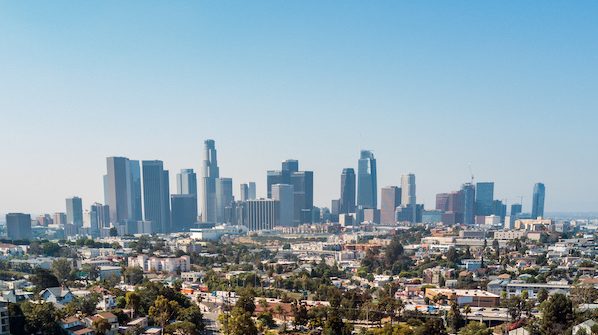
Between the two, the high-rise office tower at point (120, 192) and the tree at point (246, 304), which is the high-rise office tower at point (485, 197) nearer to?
the high-rise office tower at point (120, 192)

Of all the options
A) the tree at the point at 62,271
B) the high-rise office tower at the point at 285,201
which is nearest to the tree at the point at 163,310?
the tree at the point at 62,271

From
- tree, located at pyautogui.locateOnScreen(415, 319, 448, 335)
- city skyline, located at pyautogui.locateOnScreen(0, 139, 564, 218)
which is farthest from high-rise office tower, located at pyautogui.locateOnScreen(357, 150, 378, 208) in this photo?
tree, located at pyautogui.locateOnScreen(415, 319, 448, 335)

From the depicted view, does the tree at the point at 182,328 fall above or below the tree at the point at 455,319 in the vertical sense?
above

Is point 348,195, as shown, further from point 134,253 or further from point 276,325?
point 276,325

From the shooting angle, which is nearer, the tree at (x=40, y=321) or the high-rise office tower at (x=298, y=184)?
the tree at (x=40, y=321)

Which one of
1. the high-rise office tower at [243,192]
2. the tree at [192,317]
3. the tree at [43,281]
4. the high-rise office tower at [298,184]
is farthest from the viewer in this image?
the high-rise office tower at [243,192]

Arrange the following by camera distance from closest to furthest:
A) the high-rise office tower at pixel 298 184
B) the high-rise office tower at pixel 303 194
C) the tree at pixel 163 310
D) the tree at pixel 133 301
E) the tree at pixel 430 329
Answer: the tree at pixel 430 329, the tree at pixel 163 310, the tree at pixel 133 301, the high-rise office tower at pixel 303 194, the high-rise office tower at pixel 298 184
